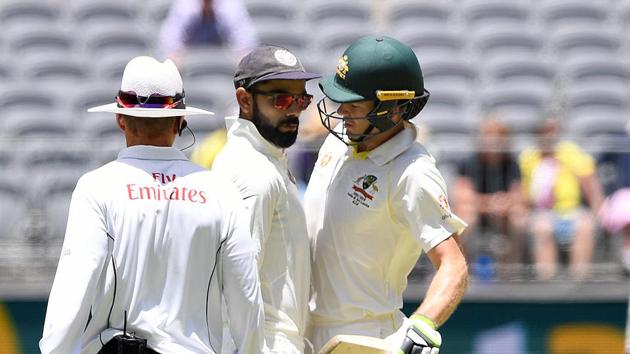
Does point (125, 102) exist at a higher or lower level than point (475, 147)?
higher

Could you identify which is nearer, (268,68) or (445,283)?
(445,283)

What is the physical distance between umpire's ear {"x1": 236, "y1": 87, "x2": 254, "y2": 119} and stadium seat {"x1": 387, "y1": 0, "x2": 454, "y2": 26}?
7186 mm

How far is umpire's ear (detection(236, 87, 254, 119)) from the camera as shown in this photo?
512 centimetres

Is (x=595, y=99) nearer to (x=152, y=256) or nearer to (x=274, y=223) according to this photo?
(x=274, y=223)

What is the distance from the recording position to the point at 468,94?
11.2 meters

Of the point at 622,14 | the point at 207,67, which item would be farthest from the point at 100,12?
the point at 622,14

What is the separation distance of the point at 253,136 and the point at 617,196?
15.6ft

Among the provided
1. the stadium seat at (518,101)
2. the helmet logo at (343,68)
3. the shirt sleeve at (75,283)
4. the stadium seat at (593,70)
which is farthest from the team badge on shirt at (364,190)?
the stadium seat at (593,70)

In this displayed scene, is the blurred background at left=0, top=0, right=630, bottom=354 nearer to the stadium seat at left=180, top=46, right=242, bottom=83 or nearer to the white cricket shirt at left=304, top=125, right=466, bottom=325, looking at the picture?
the stadium seat at left=180, top=46, right=242, bottom=83

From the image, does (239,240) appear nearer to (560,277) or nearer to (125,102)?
→ (125,102)

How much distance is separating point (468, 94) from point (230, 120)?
247 inches

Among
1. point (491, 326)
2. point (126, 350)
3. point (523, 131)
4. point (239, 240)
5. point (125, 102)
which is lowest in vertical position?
point (491, 326)

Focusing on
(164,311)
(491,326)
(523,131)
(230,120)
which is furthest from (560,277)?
(164,311)

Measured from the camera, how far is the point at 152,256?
435 centimetres
